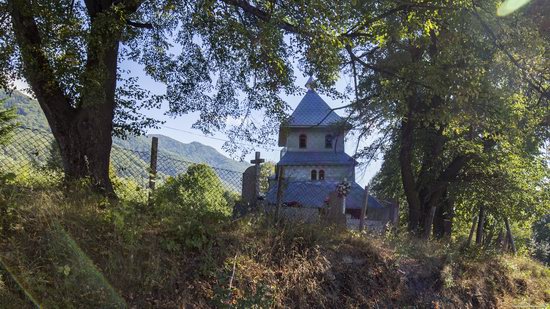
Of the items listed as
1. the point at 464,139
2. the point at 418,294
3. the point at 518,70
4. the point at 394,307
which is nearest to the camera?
the point at 394,307

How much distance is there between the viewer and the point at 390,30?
29.8 ft

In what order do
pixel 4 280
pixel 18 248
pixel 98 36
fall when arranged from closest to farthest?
pixel 4 280 < pixel 18 248 < pixel 98 36

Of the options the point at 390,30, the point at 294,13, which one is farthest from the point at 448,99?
the point at 294,13

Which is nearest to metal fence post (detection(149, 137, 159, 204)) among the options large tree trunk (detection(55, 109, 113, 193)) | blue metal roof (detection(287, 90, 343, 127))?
large tree trunk (detection(55, 109, 113, 193))

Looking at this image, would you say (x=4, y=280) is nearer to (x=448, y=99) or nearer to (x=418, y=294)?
(x=418, y=294)

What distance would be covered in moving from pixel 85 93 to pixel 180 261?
2999mm

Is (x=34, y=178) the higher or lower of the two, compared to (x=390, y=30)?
lower

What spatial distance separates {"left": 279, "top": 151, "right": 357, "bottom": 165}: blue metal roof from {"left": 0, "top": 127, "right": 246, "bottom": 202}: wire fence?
2622 cm

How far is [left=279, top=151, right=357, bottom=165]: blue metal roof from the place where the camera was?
35.0 meters

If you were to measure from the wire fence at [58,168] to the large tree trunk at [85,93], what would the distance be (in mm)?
274

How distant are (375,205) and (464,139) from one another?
9013 millimetres

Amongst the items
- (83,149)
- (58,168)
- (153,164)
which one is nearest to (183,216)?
(153,164)

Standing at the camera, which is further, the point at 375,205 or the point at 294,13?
the point at 375,205

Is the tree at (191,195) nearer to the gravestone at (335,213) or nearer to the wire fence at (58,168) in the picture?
the wire fence at (58,168)
